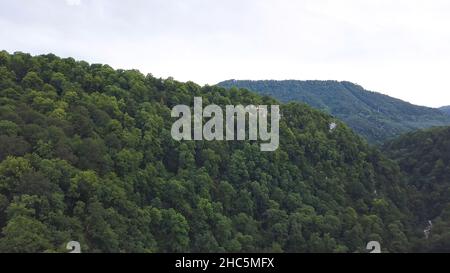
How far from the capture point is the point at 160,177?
201 ft

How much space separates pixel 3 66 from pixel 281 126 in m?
44.3

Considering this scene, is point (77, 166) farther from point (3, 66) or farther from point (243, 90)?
point (243, 90)

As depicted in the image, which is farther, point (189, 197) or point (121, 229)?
point (189, 197)

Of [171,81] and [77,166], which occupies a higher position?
[171,81]

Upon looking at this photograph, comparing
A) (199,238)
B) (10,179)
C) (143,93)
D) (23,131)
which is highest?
(143,93)

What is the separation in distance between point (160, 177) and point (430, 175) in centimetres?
5458

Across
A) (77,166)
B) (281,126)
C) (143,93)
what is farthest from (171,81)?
(77,166)

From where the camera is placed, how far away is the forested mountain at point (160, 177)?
44500 mm

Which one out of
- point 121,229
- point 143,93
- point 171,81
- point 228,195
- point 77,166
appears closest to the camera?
point 121,229

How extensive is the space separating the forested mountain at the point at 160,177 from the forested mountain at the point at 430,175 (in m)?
3.18

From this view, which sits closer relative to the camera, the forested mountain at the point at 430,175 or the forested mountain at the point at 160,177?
the forested mountain at the point at 160,177

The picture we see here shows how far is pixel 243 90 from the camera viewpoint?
287ft

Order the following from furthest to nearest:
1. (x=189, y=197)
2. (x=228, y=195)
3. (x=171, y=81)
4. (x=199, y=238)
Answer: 1. (x=171, y=81)
2. (x=228, y=195)
3. (x=189, y=197)
4. (x=199, y=238)

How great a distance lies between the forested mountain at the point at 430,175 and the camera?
69.1 metres
